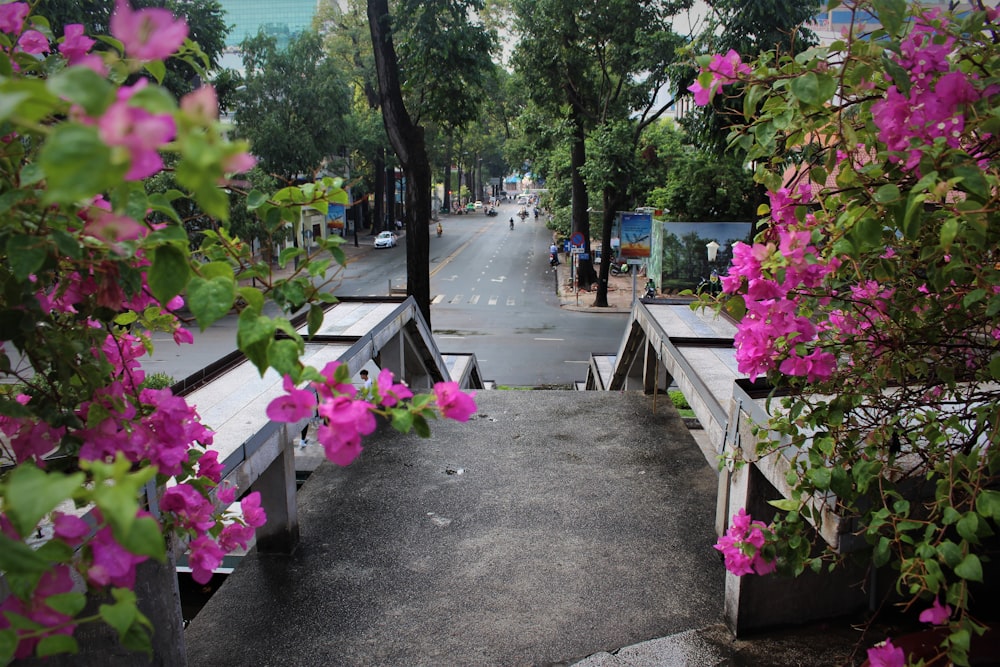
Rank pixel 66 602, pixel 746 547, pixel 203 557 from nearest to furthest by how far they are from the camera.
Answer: pixel 66 602, pixel 203 557, pixel 746 547

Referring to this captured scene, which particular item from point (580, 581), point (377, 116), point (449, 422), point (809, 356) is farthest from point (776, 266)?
point (377, 116)

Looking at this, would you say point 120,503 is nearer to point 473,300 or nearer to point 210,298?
point 210,298

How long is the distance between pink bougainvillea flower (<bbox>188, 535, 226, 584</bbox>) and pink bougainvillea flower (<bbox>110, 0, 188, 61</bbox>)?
2.18 meters

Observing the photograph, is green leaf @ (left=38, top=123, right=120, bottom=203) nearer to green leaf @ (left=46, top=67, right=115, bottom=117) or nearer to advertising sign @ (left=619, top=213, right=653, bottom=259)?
green leaf @ (left=46, top=67, right=115, bottom=117)

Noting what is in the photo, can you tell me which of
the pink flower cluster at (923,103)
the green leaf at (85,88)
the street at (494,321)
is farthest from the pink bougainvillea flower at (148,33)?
the street at (494,321)

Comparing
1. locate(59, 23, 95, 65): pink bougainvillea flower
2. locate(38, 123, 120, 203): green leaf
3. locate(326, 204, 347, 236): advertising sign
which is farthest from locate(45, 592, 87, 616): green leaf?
locate(326, 204, 347, 236): advertising sign

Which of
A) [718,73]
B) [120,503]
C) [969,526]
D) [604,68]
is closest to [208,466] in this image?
[120,503]

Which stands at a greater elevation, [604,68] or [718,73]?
[604,68]

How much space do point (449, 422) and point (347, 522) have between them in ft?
11.7

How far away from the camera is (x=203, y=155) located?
3.95 ft

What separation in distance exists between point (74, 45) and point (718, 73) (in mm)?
2460

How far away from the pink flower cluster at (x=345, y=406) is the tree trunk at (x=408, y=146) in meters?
14.2

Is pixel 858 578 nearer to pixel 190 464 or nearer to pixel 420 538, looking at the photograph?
pixel 420 538

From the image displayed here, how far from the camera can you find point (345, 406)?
2170mm
